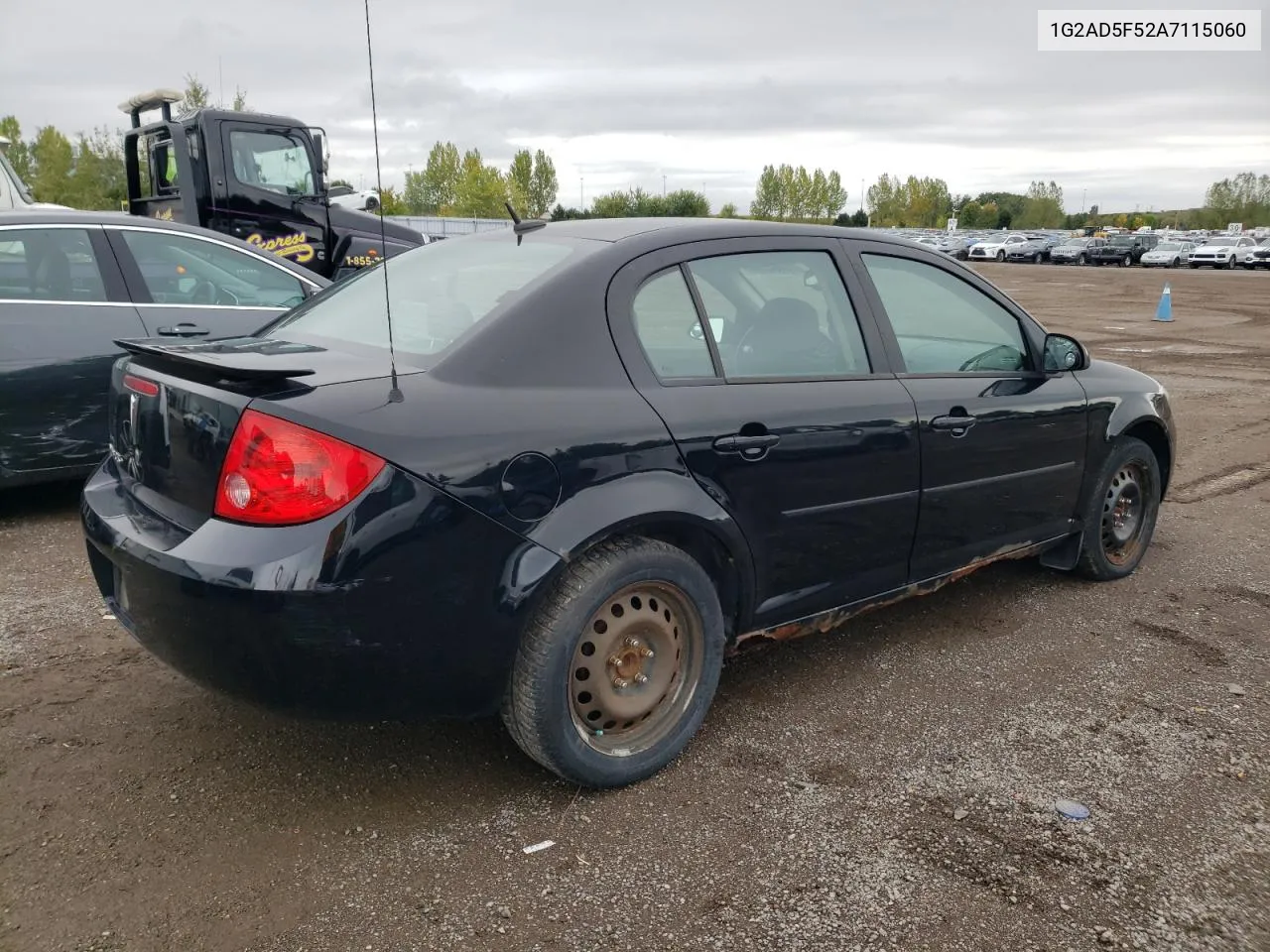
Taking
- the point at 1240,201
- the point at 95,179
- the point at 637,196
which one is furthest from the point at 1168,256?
the point at 1240,201

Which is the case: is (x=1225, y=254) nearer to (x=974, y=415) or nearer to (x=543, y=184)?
(x=543, y=184)

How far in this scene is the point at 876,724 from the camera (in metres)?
3.36

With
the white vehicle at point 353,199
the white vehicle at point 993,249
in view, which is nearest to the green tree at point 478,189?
the white vehicle at point 993,249

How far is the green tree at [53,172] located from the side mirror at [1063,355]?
34.2m

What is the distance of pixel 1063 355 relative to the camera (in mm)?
4227

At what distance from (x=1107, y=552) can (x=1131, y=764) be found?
6.01 ft

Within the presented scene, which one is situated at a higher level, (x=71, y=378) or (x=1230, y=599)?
(x=71, y=378)

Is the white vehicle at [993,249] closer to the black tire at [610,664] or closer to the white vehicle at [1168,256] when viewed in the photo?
the white vehicle at [1168,256]

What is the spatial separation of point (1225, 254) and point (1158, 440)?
1839 inches

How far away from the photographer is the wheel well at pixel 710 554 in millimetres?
2887

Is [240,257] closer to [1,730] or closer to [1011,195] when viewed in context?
[1,730]

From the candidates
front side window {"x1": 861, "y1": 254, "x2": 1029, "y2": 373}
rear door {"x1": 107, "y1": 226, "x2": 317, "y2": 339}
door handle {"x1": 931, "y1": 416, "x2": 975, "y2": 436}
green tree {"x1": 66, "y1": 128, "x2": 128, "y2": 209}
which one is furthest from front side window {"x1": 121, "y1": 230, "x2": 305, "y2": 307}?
green tree {"x1": 66, "y1": 128, "x2": 128, "y2": 209}

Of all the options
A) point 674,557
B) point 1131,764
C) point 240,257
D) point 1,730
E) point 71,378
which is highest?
point 240,257

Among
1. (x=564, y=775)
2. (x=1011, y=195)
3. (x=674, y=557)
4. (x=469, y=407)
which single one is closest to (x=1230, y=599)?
→ (x=674, y=557)
